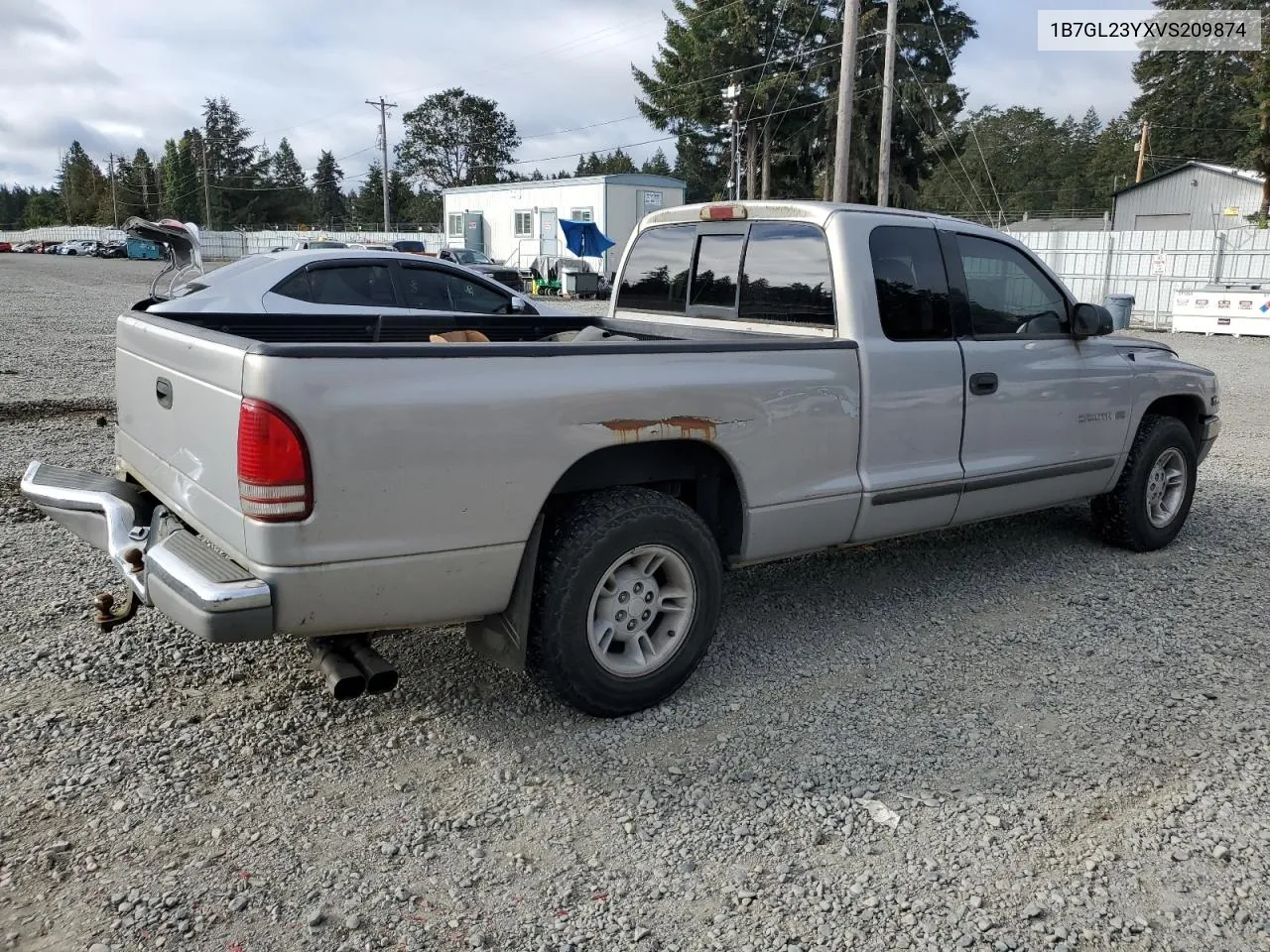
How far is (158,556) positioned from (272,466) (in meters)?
0.62

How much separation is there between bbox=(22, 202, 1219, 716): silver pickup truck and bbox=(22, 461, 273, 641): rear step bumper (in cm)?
1

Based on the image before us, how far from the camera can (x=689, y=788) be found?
3.27m

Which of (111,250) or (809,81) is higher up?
(809,81)

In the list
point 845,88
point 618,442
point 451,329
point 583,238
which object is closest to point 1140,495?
point 618,442

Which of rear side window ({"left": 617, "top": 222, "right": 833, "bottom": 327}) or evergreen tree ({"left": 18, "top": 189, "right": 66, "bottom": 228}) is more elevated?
evergreen tree ({"left": 18, "top": 189, "right": 66, "bottom": 228})

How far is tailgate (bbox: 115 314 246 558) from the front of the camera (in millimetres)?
2959

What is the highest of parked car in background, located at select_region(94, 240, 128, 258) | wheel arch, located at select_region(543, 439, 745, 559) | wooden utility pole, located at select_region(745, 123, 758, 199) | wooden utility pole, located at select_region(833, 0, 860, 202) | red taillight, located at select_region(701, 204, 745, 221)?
wooden utility pole, located at select_region(745, 123, 758, 199)

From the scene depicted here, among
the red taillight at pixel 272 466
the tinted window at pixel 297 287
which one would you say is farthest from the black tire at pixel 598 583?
the tinted window at pixel 297 287

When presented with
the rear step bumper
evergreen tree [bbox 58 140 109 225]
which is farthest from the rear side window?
evergreen tree [bbox 58 140 109 225]

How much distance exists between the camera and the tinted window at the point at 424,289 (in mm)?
8477

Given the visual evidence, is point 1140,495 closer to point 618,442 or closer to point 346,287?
point 618,442

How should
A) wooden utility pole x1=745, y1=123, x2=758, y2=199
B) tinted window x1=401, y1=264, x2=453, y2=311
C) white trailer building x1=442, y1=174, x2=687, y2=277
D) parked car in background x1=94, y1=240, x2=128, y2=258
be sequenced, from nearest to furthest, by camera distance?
tinted window x1=401, y1=264, x2=453, y2=311 < white trailer building x1=442, y1=174, x2=687, y2=277 < wooden utility pole x1=745, y1=123, x2=758, y2=199 < parked car in background x1=94, y1=240, x2=128, y2=258

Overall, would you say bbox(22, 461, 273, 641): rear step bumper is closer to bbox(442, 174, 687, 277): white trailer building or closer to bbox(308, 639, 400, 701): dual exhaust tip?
bbox(308, 639, 400, 701): dual exhaust tip

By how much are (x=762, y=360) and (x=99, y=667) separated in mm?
2920
